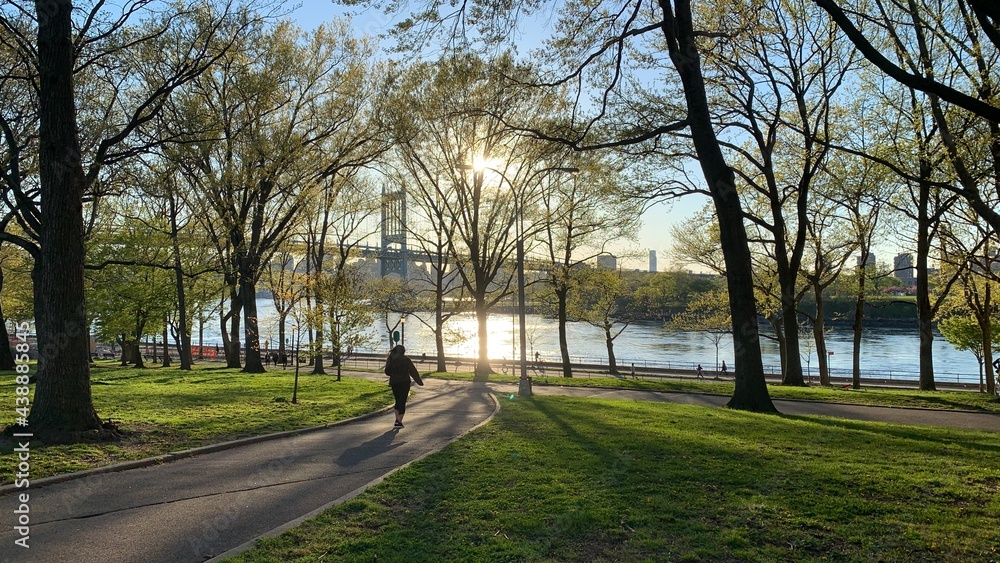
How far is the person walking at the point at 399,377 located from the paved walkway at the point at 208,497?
65 cm

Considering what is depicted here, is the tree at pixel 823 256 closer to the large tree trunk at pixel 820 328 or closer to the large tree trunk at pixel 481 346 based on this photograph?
the large tree trunk at pixel 820 328

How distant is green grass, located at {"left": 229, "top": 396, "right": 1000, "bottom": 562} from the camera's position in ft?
13.9

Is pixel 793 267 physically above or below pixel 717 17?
below

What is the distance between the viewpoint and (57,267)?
780 cm

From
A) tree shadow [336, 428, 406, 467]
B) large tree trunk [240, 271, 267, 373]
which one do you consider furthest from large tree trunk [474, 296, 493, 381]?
tree shadow [336, 428, 406, 467]

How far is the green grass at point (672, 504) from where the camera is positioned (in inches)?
166

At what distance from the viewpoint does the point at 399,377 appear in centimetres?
1095

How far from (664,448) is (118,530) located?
582cm

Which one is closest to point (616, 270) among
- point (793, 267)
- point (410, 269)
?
point (793, 267)

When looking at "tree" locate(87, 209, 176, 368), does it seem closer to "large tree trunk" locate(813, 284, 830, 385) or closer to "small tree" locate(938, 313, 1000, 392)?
"large tree trunk" locate(813, 284, 830, 385)

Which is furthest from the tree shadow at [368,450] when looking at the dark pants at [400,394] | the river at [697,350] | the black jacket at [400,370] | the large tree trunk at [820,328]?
the large tree trunk at [820,328]

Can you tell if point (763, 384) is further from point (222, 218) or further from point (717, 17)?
point (222, 218)

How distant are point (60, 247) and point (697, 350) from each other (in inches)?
2482

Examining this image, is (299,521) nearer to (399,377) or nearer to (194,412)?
(399,377)
